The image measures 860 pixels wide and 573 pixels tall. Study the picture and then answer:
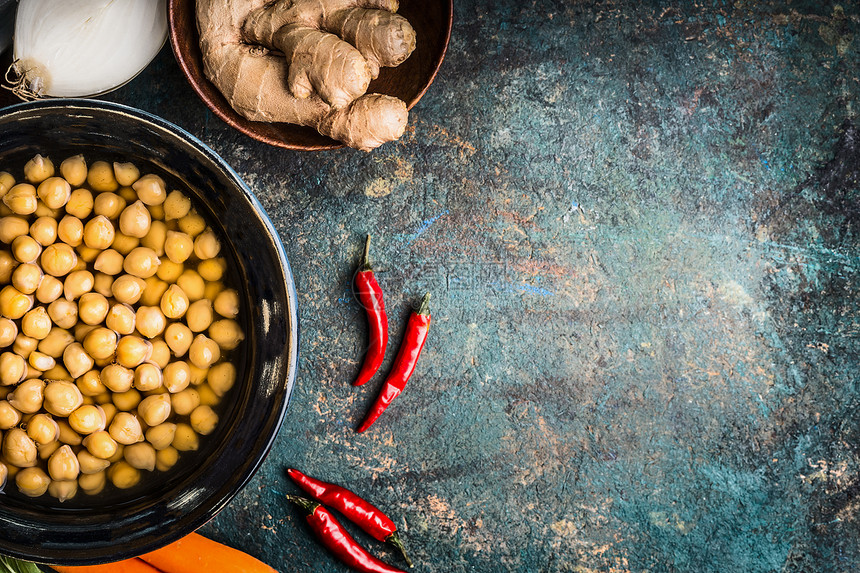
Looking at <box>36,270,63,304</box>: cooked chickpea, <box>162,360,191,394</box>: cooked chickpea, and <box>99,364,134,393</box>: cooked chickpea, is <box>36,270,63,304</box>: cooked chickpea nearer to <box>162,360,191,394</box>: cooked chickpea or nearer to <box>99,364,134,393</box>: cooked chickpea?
<box>99,364,134,393</box>: cooked chickpea

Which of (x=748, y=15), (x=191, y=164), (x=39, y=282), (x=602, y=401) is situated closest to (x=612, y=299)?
(x=602, y=401)

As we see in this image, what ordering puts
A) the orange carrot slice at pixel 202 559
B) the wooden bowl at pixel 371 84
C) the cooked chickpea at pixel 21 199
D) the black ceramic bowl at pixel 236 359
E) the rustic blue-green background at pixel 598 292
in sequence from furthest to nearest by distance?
the rustic blue-green background at pixel 598 292, the orange carrot slice at pixel 202 559, the wooden bowl at pixel 371 84, the cooked chickpea at pixel 21 199, the black ceramic bowl at pixel 236 359

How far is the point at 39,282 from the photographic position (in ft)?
5.42

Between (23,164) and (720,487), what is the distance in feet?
7.74

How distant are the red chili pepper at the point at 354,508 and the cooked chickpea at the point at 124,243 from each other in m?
0.87

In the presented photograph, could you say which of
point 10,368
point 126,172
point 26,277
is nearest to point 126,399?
point 10,368

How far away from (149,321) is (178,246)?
23 centimetres

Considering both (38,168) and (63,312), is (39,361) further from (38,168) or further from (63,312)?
(38,168)

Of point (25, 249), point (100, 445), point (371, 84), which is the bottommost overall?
point (100, 445)

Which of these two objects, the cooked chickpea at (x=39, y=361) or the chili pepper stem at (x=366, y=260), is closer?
the cooked chickpea at (x=39, y=361)

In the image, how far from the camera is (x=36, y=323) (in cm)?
163

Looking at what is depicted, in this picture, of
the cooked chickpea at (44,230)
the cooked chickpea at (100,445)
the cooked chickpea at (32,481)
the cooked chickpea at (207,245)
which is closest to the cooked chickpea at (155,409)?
the cooked chickpea at (100,445)

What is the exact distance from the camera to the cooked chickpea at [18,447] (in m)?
1.60

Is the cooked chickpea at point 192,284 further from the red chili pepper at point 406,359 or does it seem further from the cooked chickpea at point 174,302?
the red chili pepper at point 406,359
